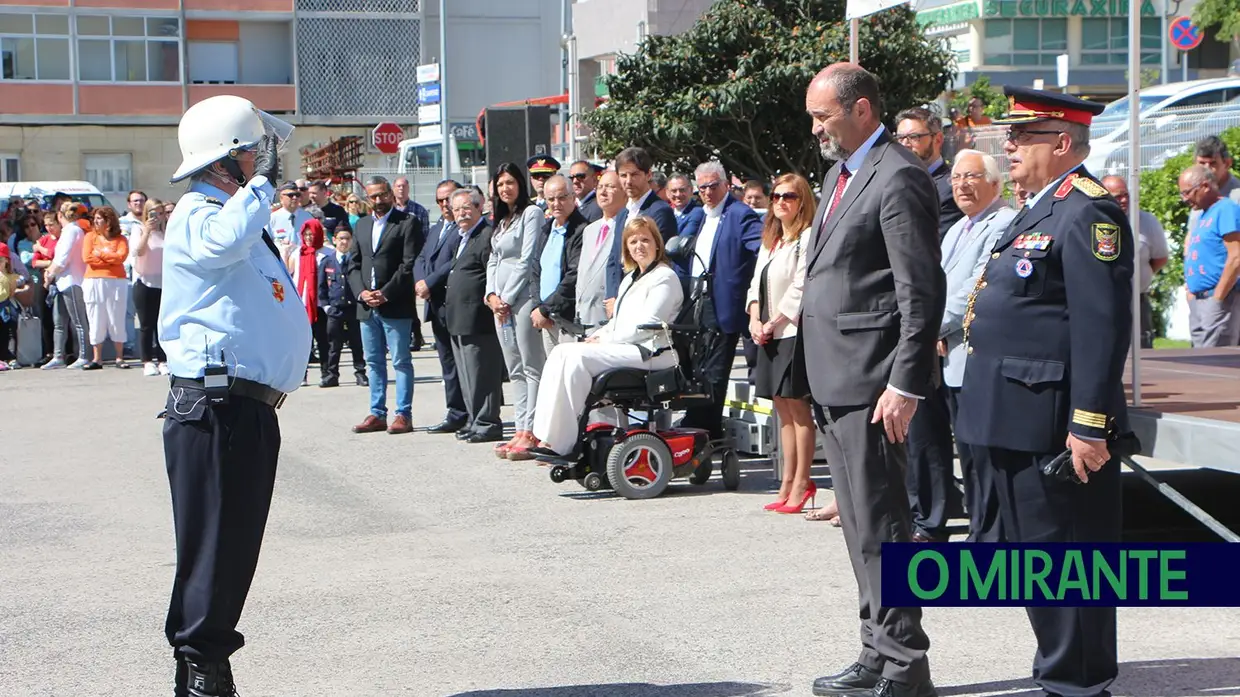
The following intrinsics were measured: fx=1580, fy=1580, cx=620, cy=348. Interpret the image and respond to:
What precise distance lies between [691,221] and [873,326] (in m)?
6.03

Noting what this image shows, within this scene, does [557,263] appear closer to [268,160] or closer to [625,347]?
[625,347]

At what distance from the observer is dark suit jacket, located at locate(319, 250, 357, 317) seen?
16.2m

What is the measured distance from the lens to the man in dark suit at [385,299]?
1245 centimetres

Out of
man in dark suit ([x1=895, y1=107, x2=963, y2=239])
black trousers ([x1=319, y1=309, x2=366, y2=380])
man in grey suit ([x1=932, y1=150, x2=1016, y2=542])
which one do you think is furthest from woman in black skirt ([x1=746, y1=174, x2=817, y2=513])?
black trousers ([x1=319, y1=309, x2=366, y2=380])

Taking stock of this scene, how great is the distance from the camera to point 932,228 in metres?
5.16

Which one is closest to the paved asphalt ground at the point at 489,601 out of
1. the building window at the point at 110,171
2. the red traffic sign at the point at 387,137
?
the red traffic sign at the point at 387,137

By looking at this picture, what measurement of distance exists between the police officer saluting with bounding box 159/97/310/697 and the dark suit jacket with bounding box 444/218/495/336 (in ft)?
21.5

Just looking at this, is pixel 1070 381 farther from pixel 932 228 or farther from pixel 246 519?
pixel 246 519

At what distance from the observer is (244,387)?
5.09 metres

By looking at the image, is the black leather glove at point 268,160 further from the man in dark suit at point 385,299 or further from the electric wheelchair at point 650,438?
the man in dark suit at point 385,299

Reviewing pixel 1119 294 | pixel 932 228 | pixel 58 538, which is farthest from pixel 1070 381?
pixel 58 538

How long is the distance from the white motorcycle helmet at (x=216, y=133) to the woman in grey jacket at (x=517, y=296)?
19.7 feet

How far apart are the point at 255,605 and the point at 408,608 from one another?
2.31ft

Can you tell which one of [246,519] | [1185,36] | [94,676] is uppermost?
[1185,36]
